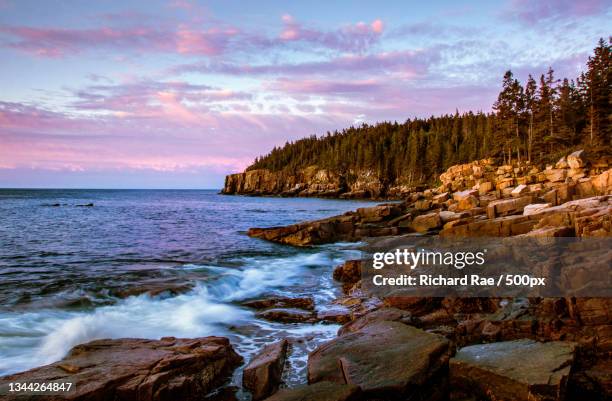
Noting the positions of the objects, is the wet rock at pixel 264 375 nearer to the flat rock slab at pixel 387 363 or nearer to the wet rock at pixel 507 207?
the flat rock slab at pixel 387 363

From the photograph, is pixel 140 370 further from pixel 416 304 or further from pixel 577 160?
pixel 577 160

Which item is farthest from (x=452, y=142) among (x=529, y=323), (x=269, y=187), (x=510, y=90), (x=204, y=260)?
(x=529, y=323)

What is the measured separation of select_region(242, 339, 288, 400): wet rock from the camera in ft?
20.4

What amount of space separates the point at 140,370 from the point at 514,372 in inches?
223

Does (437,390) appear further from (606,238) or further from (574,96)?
(574,96)

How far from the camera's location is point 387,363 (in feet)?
19.8

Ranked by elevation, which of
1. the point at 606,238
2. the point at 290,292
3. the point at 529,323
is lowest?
the point at 290,292

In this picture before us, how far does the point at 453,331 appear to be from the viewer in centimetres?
797

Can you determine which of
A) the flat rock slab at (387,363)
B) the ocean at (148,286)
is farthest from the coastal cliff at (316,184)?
the flat rock slab at (387,363)

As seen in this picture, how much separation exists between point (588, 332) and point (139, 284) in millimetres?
13248

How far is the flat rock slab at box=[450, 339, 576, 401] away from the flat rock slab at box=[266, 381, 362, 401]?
1.66m

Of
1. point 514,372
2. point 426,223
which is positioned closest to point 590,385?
point 514,372

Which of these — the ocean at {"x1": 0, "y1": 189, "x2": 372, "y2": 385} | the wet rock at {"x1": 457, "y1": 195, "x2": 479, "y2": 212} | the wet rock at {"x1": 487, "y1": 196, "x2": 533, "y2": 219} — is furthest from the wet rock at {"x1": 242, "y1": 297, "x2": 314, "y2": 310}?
the wet rock at {"x1": 457, "y1": 195, "x2": 479, "y2": 212}
